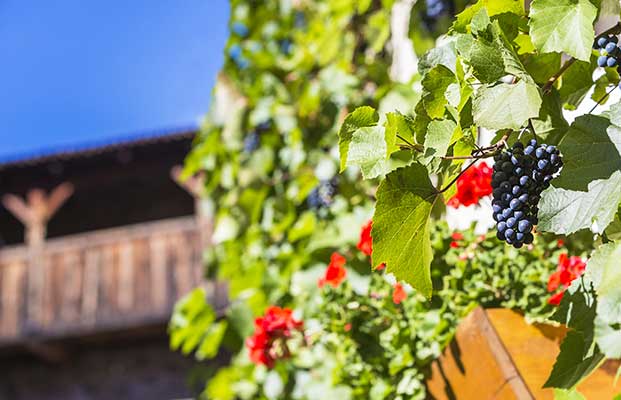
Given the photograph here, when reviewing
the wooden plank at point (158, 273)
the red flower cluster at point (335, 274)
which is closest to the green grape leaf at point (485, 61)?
the red flower cluster at point (335, 274)

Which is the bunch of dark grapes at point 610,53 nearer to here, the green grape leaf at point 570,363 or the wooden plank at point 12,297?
the green grape leaf at point 570,363

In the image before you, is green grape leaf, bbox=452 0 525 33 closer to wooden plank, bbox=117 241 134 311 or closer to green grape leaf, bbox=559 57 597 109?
green grape leaf, bbox=559 57 597 109

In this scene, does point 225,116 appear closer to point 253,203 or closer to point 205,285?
point 253,203

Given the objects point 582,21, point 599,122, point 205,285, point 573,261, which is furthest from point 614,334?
point 205,285

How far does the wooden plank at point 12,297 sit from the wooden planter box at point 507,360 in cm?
841

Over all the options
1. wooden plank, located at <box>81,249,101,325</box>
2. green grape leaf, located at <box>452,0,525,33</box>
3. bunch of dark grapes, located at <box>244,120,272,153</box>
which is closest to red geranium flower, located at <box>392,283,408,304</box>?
green grape leaf, located at <box>452,0,525,33</box>

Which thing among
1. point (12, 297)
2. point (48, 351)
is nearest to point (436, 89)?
point (12, 297)

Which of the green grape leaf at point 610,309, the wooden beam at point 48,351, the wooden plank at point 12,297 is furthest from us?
the wooden beam at point 48,351

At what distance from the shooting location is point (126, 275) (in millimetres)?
9297

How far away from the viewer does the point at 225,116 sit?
387 cm

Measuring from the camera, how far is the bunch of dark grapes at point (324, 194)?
288 cm

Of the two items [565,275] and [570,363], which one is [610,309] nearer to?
[570,363]

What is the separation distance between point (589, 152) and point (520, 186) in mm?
87

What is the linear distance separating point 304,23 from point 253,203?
2.92 feet
